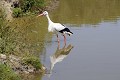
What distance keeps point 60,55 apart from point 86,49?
1.11m

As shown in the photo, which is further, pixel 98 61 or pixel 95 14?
pixel 95 14

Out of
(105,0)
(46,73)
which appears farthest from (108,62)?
(105,0)

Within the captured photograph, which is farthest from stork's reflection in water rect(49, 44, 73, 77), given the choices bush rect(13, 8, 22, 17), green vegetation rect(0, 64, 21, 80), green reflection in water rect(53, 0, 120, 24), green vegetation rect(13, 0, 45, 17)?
green vegetation rect(13, 0, 45, 17)

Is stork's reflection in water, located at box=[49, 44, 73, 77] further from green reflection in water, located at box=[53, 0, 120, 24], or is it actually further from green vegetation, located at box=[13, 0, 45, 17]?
green vegetation, located at box=[13, 0, 45, 17]

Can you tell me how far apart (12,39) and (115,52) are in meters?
4.01

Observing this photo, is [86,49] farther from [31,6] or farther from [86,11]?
[86,11]

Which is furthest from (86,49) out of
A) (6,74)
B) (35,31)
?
(6,74)

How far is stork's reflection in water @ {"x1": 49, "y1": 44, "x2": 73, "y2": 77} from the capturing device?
1361 centimetres

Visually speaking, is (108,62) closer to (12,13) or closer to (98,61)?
(98,61)

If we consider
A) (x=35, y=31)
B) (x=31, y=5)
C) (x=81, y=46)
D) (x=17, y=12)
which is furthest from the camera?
(x=31, y=5)

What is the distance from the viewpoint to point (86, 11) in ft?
83.3

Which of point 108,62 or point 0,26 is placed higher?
point 0,26

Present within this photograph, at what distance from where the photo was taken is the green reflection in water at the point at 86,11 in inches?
875

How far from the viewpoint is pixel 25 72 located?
11.7 metres
